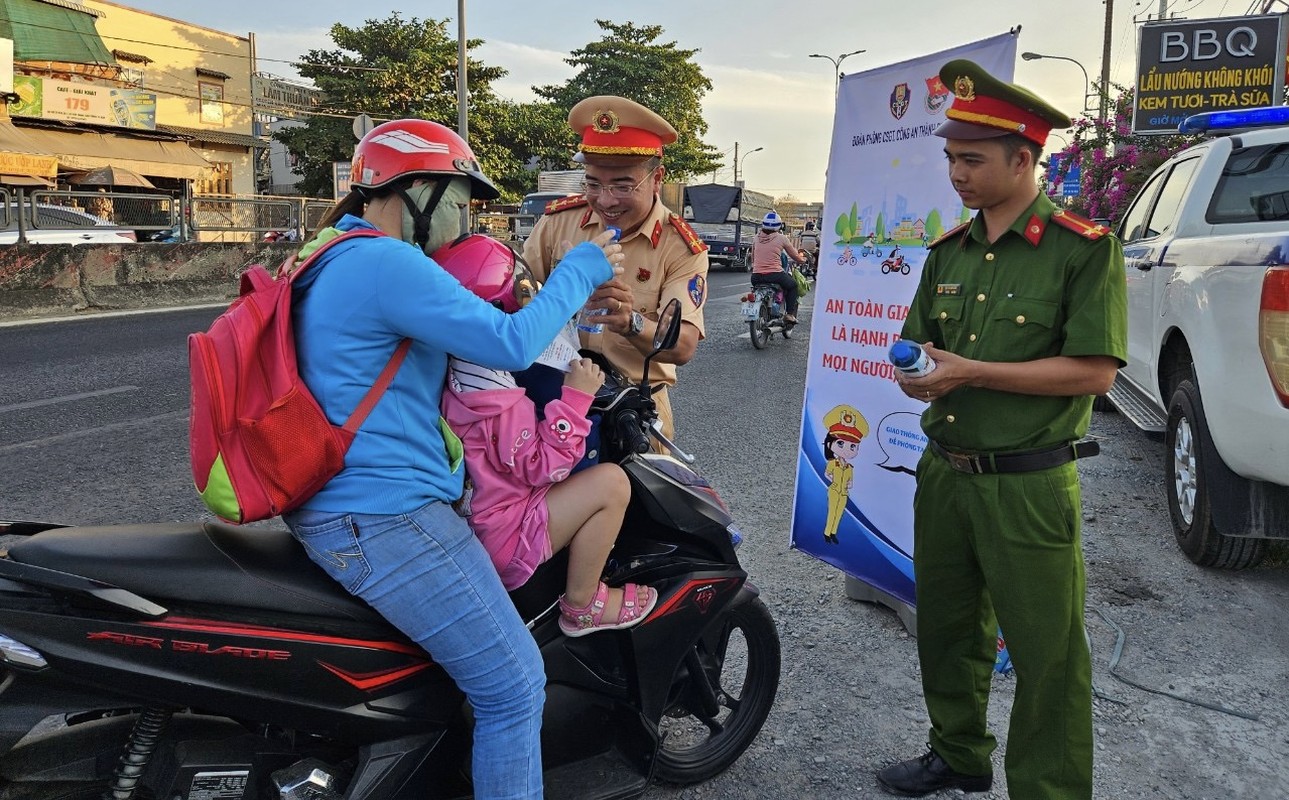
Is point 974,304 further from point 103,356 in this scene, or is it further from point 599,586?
point 103,356

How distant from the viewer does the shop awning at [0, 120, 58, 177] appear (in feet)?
74.8

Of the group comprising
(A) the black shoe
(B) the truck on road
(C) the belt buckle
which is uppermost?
(B) the truck on road

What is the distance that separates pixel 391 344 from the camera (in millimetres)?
1912

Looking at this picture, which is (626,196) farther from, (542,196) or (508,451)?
(542,196)

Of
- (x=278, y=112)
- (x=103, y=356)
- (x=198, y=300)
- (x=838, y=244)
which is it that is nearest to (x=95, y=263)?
(x=198, y=300)

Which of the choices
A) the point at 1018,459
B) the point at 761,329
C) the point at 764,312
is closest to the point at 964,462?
the point at 1018,459

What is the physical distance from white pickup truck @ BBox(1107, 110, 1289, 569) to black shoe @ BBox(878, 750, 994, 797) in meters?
1.94

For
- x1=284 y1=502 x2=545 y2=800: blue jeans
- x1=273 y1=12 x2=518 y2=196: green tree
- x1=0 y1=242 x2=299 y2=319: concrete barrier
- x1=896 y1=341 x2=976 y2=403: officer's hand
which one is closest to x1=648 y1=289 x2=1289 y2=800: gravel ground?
x1=284 y1=502 x2=545 y2=800: blue jeans

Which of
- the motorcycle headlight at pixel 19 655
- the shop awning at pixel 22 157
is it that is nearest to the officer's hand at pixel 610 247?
the motorcycle headlight at pixel 19 655

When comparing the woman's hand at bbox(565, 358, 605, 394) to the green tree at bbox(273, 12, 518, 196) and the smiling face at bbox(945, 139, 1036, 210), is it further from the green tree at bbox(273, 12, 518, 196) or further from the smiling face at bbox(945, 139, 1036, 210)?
the green tree at bbox(273, 12, 518, 196)

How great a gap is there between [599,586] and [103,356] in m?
8.57

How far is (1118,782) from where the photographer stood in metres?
2.80

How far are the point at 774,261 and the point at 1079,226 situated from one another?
10.9m

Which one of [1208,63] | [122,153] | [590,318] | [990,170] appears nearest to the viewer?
[990,170]
